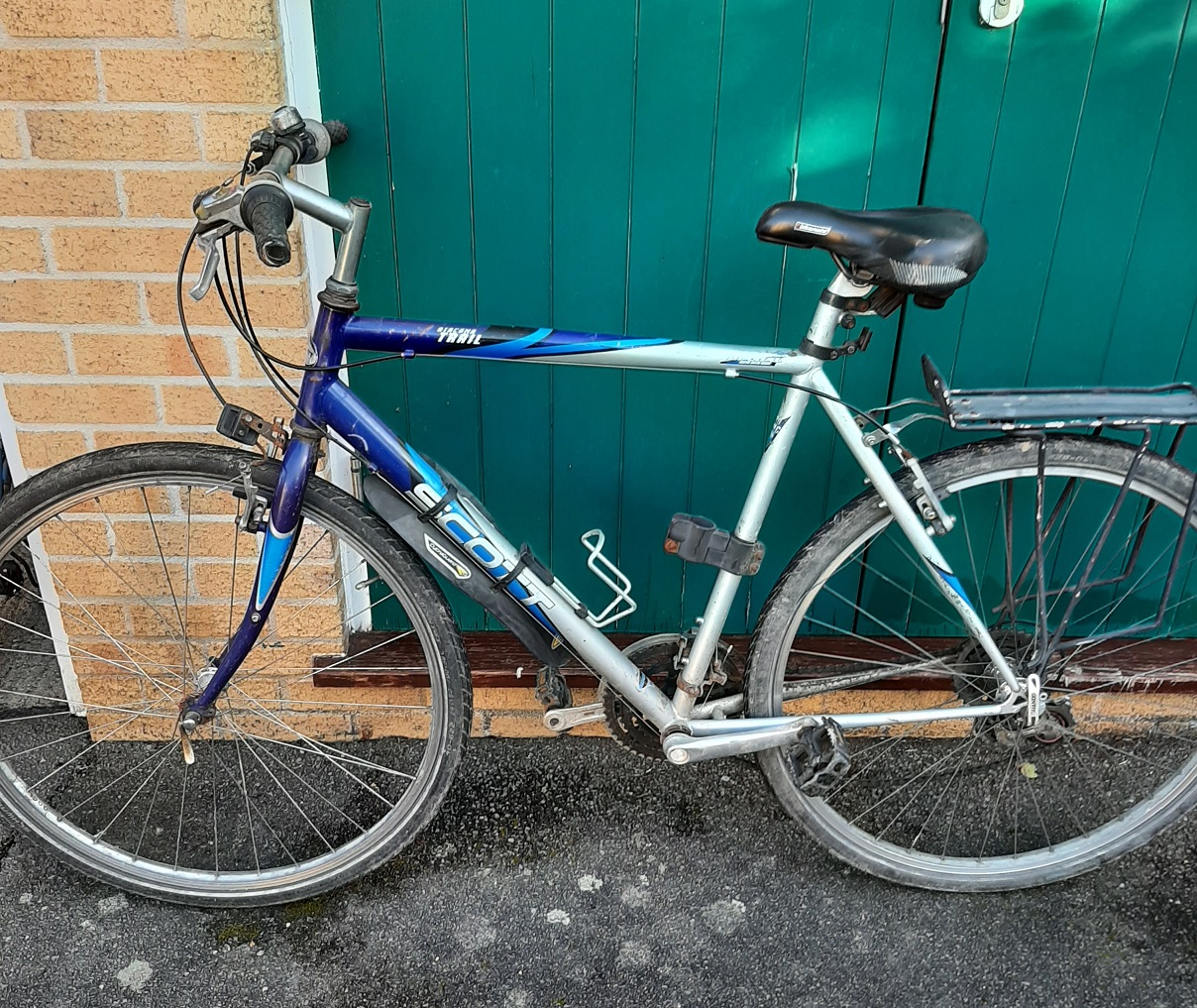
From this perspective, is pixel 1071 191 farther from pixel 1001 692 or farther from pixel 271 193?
pixel 271 193

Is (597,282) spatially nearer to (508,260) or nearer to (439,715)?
(508,260)

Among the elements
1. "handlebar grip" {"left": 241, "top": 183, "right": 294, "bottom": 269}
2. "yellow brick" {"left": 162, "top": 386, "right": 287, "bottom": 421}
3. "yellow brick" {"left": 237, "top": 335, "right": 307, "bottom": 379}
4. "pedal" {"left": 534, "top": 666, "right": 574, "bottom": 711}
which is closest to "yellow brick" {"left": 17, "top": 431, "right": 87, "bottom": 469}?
"yellow brick" {"left": 162, "top": 386, "right": 287, "bottom": 421}

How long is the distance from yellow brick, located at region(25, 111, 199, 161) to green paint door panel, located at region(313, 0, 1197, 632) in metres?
0.33

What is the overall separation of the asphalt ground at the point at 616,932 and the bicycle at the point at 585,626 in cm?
10

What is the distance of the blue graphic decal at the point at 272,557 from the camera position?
1.89m

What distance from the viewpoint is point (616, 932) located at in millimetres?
2166

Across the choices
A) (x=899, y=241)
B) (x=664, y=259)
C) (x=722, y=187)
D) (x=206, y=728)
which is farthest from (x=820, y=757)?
(x=206, y=728)

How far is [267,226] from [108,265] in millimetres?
870

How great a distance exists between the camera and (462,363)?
7.84 feet

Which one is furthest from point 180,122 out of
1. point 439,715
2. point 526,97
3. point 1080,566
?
point 1080,566

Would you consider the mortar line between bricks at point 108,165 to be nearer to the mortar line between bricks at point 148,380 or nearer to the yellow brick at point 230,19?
the yellow brick at point 230,19

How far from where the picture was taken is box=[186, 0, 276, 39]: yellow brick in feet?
6.20

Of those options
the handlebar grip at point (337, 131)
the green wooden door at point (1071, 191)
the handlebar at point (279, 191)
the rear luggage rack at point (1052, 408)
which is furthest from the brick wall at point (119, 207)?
the green wooden door at point (1071, 191)

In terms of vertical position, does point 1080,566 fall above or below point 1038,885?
above
